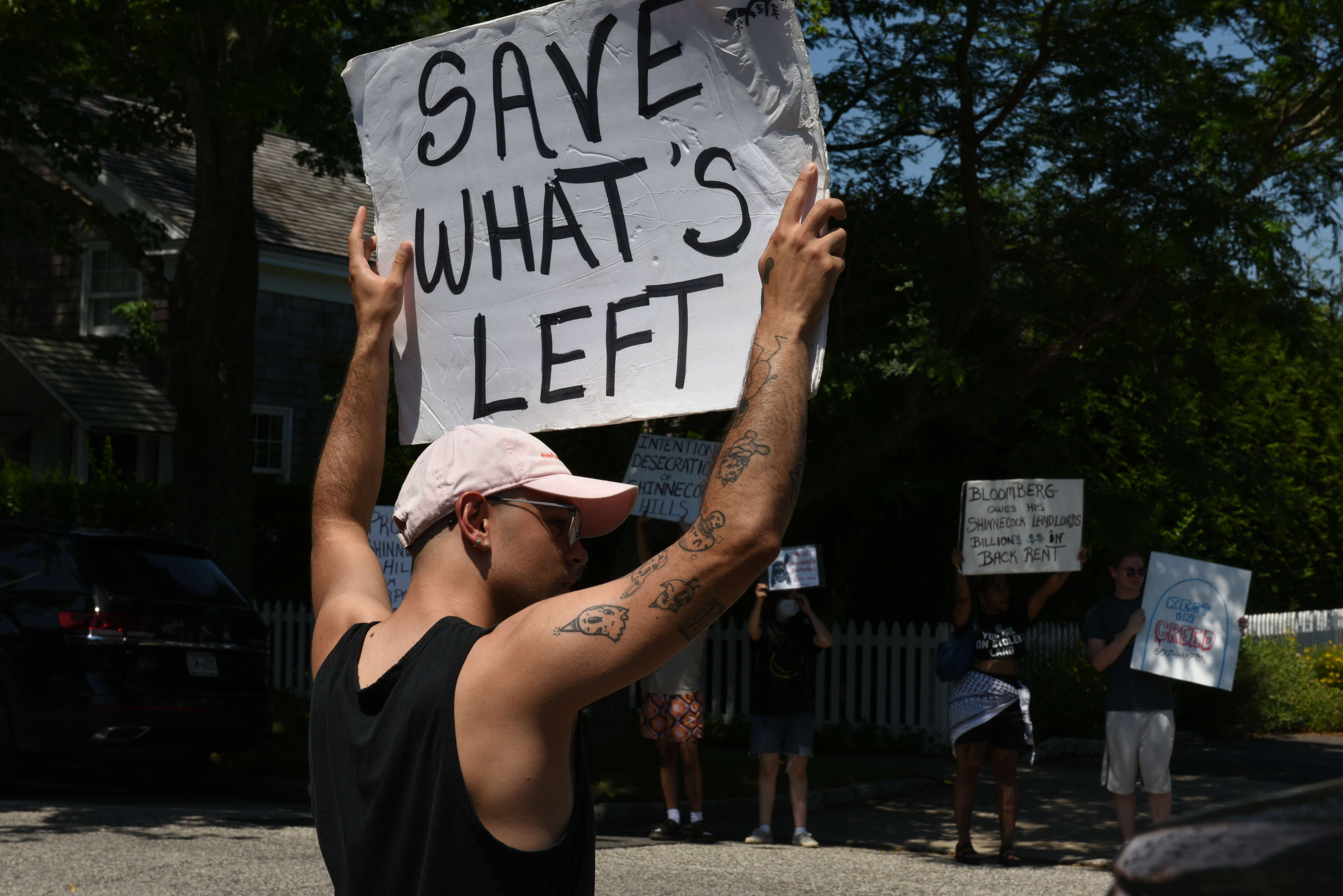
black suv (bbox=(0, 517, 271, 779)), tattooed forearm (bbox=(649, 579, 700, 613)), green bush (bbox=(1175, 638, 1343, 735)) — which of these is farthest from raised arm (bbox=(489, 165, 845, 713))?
green bush (bbox=(1175, 638, 1343, 735))

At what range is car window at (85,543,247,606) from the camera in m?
10.1

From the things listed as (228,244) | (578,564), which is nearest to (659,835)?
(228,244)

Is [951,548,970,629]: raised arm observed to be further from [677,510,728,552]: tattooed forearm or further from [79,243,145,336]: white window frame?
[79,243,145,336]: white window frame

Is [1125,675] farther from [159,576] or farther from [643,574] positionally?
[643,574]

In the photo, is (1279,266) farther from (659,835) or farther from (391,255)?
(391,255)

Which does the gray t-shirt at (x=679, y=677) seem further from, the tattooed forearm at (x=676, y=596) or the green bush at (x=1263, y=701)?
the green bush at (x=1263, y=701)

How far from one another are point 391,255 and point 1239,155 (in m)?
8.77

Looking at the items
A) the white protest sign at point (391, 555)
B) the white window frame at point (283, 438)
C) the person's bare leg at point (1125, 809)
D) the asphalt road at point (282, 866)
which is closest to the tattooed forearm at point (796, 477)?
the asphalt road at point (282, 866)

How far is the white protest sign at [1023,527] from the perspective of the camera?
8727mm

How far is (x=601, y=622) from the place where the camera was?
1732 millimetres

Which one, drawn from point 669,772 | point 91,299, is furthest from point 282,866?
point 91,299

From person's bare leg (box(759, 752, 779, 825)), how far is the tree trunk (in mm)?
5498

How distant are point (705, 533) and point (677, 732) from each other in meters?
7.59

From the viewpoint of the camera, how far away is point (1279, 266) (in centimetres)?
1034
